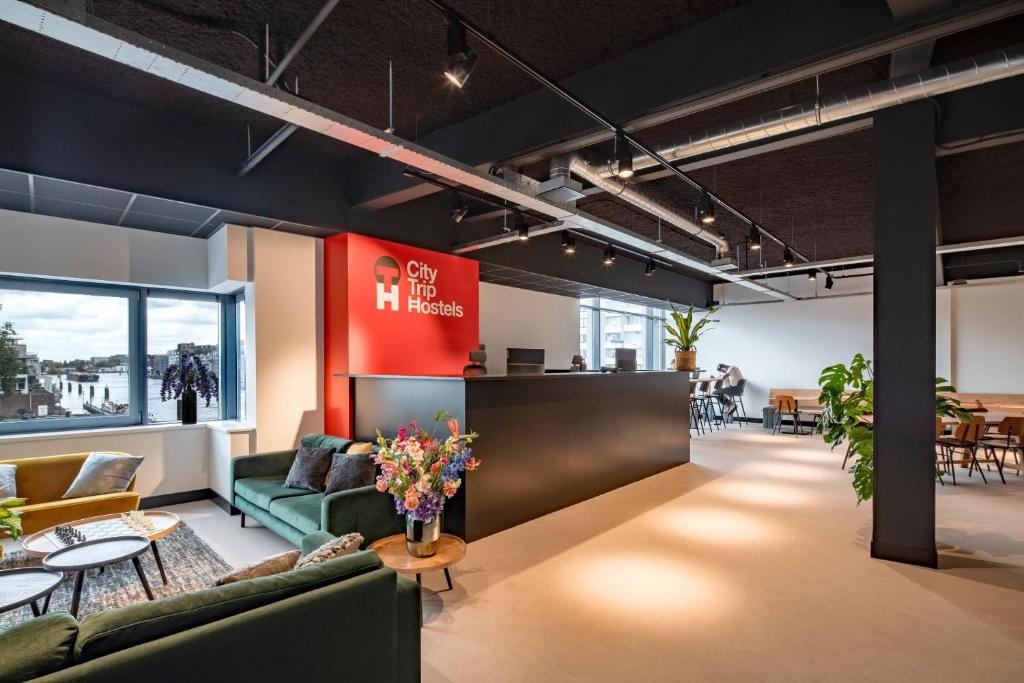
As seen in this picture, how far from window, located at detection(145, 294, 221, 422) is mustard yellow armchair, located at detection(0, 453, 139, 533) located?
1.38 m

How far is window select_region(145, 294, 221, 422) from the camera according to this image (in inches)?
236

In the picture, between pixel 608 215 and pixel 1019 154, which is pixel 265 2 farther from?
pixel 1019 154

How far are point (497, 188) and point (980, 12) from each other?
3.14 metres

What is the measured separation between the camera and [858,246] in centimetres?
941

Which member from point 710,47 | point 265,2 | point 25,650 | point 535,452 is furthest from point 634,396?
point 25,650

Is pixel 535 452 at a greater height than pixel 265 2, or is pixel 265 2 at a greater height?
pixel 265 2

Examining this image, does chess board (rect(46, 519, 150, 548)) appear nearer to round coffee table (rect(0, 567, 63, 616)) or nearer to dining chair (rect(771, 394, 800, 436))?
round coffee table (rect(0, 567, 63, 616))

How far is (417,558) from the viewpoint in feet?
10.1

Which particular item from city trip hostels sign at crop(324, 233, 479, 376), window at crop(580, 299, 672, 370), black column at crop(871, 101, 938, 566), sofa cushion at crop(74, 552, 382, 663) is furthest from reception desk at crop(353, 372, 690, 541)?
window at crop(580, 299, 672, 370)

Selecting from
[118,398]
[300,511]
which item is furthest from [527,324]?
[300,511]

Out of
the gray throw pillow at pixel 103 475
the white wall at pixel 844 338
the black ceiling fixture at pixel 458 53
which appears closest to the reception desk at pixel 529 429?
the gray throw pillow at pixel 103 475

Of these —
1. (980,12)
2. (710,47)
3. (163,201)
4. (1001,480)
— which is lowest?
(1001,480)

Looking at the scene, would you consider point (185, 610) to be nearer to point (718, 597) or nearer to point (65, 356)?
point (718, 597)

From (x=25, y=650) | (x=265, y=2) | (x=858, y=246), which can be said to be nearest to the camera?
(x=25, y=650)
